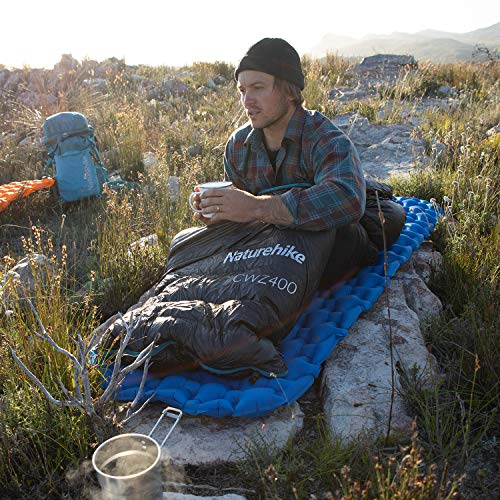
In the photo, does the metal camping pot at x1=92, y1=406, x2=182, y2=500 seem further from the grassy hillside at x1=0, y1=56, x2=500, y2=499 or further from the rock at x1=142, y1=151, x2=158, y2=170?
the rock at x1=142, y1=151, x2=158, y2=170

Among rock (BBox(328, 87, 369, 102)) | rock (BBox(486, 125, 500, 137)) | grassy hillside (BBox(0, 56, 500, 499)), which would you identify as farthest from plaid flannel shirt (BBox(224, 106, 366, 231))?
rock (BBox(328, 87, 369, 102))

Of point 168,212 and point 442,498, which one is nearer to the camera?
point 442,498

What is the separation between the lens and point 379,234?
3.62m

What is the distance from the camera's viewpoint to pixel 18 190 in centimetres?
519

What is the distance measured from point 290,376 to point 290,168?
1377mm

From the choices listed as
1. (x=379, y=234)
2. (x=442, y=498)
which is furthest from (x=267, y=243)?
(x=442, y=498)

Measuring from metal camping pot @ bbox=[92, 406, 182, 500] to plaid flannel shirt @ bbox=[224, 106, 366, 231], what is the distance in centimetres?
166

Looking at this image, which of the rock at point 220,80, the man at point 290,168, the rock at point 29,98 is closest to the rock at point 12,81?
the rock at point 29,98

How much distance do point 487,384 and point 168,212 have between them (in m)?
3.21

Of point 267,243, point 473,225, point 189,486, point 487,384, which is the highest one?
point 267,243

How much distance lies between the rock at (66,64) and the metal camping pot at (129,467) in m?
13.2

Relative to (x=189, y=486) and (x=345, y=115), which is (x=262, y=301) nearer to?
(x=189, y=486)

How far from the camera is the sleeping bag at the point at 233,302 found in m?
2.54

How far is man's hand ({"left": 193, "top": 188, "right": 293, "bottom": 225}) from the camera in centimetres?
299
